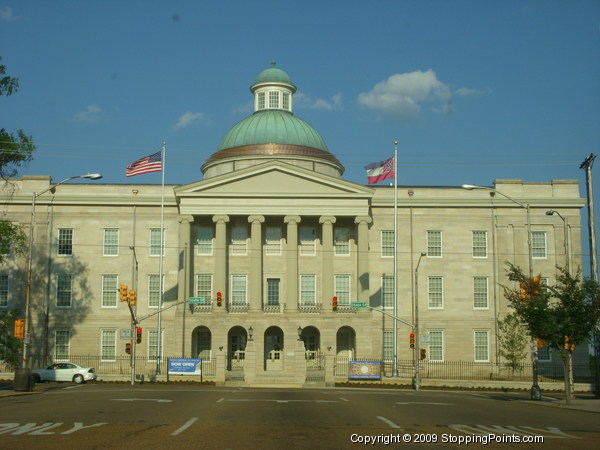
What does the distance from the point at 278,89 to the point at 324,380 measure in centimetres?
3223

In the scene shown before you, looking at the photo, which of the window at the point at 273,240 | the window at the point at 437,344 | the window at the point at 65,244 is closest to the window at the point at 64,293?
the window at the point at 65,244

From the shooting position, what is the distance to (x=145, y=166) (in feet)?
194

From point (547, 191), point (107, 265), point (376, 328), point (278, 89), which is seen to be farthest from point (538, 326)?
point (278, 89)

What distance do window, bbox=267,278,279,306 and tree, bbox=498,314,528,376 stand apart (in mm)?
17801

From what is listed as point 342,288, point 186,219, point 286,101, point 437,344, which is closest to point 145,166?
point 186,219

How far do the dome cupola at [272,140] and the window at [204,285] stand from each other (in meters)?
10.6

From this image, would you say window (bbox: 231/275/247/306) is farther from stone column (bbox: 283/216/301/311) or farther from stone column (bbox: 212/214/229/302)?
stone column (bbox: 283/216/301/311)

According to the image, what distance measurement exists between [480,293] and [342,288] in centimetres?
1143

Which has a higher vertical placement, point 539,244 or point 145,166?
point 145,166

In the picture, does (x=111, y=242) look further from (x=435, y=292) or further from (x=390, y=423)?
(x=390, y=423)

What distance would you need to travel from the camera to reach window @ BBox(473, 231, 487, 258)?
68.2m

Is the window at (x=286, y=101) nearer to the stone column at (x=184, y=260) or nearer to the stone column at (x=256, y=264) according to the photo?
the stone column at (x=256, y=264)

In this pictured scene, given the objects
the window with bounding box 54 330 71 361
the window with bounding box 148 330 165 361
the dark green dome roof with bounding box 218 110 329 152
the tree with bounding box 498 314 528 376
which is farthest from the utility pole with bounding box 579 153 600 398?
the window with bounding box 54 330 71 361

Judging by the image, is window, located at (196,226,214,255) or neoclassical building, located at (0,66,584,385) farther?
window, located at (196,226,214,255)
